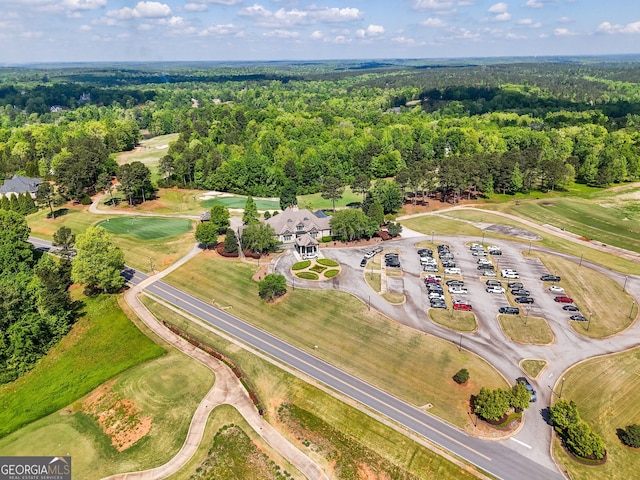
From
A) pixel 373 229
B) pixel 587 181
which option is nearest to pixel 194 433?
pixel 373 229

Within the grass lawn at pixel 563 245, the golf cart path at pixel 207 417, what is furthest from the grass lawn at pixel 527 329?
the golf cart path at pixel 207 417

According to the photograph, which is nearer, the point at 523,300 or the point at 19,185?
the point at 523,300

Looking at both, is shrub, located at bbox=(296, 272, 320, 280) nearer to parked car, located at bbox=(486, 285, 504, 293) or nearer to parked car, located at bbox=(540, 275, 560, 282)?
parked car, located at bbox=(486, 285, 504, 293)

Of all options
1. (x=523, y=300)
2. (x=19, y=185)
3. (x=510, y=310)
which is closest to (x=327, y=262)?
(x=510, y=310)

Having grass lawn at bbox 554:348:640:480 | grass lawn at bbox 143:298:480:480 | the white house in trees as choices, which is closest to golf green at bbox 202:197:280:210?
the white house in trees

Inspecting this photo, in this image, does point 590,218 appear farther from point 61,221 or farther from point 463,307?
point 61,221

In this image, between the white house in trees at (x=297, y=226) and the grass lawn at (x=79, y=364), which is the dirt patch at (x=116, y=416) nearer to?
the grass lawn at (x=79, y=364)

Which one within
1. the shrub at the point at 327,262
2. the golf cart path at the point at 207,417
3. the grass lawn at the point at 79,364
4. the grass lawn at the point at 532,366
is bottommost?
the grass lawn at the point at 79,364
